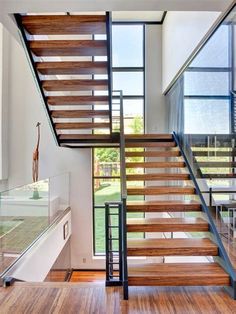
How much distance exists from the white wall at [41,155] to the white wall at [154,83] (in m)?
1.87

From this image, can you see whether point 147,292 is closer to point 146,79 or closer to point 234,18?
point 234,18

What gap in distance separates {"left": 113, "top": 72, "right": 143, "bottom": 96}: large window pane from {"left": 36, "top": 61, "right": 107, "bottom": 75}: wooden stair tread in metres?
3.61

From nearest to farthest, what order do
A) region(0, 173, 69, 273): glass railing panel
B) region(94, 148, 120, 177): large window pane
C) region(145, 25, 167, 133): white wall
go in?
1. region(0, 173, 69, 273): glass railing panel
2. region(145, 25, 167, 133): white wall
3. region(94, 148, 120, 177): large window pane

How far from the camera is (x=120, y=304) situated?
2.82 metres

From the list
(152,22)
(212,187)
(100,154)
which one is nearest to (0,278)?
(212,187)

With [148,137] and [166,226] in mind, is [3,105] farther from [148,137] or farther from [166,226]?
[166,226]

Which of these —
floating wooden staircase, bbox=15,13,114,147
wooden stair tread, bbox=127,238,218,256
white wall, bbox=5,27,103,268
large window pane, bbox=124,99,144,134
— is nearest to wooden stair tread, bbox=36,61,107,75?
floating wooden staircase, bbox=15,13,114,147

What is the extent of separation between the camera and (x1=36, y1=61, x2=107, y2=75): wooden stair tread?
4148mm

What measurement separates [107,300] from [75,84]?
122 inches

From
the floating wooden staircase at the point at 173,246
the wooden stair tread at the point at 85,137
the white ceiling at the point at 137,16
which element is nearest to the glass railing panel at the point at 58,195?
the wooden stair tread at the point at 85,137

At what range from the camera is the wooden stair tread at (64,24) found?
3437 millimetres

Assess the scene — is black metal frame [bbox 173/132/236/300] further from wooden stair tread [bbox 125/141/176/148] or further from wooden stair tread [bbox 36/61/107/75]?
wooden stair tread [bbox 36/61/107/75]

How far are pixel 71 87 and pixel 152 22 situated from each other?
13.8 feet

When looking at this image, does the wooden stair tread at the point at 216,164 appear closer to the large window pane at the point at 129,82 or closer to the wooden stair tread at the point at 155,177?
the wooden stair tread at the point at 155,177
